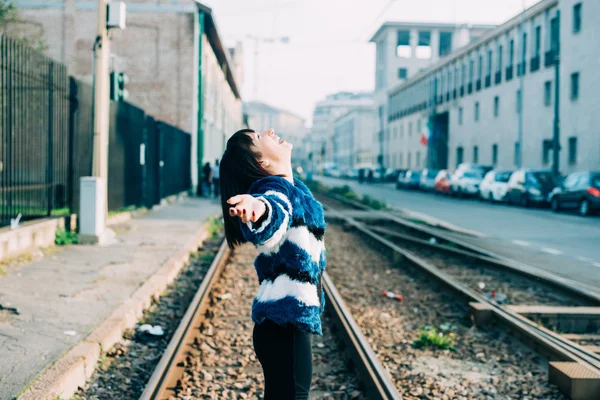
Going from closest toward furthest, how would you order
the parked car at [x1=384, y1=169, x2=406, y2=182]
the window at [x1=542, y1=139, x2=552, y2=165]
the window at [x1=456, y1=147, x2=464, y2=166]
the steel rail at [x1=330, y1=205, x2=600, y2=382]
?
the steel rail at [x1=330, y1=205, x2=600, y2=382] < the window at [x1=542, y1=139, x2=552, y2=165] < the window at [x1=456, y1=147, x2=464, y2=166] < the parked car at [x1=384, y1=169, x2=406, y2=182]

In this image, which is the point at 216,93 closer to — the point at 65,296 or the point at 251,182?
the point at 65,296

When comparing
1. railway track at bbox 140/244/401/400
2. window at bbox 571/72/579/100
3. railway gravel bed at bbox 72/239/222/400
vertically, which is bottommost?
railway gravel bed at bbox 72/239/222/400

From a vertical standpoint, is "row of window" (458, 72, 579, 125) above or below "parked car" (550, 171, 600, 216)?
above

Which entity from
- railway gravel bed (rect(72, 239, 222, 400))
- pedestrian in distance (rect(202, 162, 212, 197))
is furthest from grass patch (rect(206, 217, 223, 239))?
pedestrian in distance (rect(202, 162, 212, 197))

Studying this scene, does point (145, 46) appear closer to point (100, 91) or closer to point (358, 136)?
point (100, 91)

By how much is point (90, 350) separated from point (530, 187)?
78.7 ft

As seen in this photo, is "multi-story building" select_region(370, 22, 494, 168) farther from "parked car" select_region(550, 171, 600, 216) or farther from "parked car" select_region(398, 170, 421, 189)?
"parked car" select_region(550, 171, 600, 216)

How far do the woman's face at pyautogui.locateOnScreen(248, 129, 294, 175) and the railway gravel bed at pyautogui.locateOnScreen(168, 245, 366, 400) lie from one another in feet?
7.80

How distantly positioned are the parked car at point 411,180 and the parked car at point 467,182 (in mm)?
9664

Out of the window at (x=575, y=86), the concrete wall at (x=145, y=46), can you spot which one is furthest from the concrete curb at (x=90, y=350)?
the window at (x=575, y=86)

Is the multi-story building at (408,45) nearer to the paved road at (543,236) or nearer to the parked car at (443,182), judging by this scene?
the parked car at (443,182)

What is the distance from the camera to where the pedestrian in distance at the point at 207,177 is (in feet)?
90.0

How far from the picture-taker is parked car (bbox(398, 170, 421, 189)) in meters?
46.9

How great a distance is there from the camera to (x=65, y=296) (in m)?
7.04
